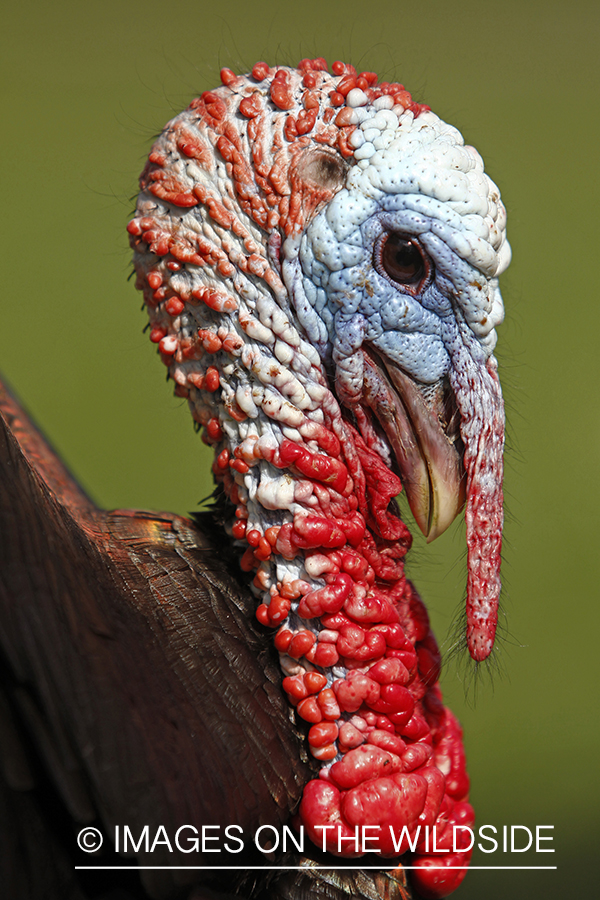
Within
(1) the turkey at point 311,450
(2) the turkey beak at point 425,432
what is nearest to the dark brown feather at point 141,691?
(1) the turkey at point 311,450

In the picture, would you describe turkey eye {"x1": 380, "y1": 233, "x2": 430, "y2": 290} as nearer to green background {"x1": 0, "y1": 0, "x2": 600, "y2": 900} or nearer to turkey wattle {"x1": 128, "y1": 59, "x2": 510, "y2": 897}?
turkey wattle {"x1": 128, "y1": 59, "x2": 510, "y2": 897}

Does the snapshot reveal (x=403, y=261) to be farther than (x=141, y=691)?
Yes

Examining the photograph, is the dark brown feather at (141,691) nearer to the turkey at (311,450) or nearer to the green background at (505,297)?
the turkey at (311,450)

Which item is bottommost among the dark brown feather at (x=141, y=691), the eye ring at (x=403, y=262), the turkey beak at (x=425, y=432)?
the dark brown feather at (x=141, y=691)

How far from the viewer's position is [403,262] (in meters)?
1.10

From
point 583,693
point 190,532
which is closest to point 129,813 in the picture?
point 190,532

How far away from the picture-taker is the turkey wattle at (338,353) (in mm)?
1076

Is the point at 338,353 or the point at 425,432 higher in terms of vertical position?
the point at 338,353

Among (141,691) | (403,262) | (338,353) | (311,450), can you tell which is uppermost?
(403,262)

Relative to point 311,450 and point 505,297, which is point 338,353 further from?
point 505,297

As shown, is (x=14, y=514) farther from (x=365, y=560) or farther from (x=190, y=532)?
(x=365, y=560)

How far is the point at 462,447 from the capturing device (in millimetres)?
1169

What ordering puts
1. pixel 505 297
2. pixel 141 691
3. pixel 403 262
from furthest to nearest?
pixel 505 297, pixel 403 262, pixel 141 691

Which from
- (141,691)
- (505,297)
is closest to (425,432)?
(141,691)
